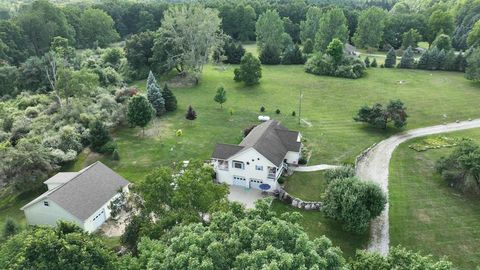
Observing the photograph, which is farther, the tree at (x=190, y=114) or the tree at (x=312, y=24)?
the tree at (x=312, y=24)

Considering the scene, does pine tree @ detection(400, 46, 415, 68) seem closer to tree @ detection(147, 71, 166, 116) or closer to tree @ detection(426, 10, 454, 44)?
tree @ detection(426, 10, 454, 44)

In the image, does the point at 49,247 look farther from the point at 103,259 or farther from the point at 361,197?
the point at 361,197

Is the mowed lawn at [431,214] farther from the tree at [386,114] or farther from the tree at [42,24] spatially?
the tree at [42,24]

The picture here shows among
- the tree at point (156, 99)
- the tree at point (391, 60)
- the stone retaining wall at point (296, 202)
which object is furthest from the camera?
the tree at point (391, 60)

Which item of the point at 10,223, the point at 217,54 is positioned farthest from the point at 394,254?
the point at 217,54

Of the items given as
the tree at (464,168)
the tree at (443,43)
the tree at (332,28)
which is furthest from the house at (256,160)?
the tree at (443,43)

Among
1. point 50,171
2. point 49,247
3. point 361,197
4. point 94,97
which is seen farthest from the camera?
point 94,97

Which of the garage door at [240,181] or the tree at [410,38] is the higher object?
the tree at [410,38]

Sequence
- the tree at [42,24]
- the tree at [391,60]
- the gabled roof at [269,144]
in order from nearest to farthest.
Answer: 1. the gabled roof at [269,144]
2. the tree at [391,60]
3. the tree at [42,24]
